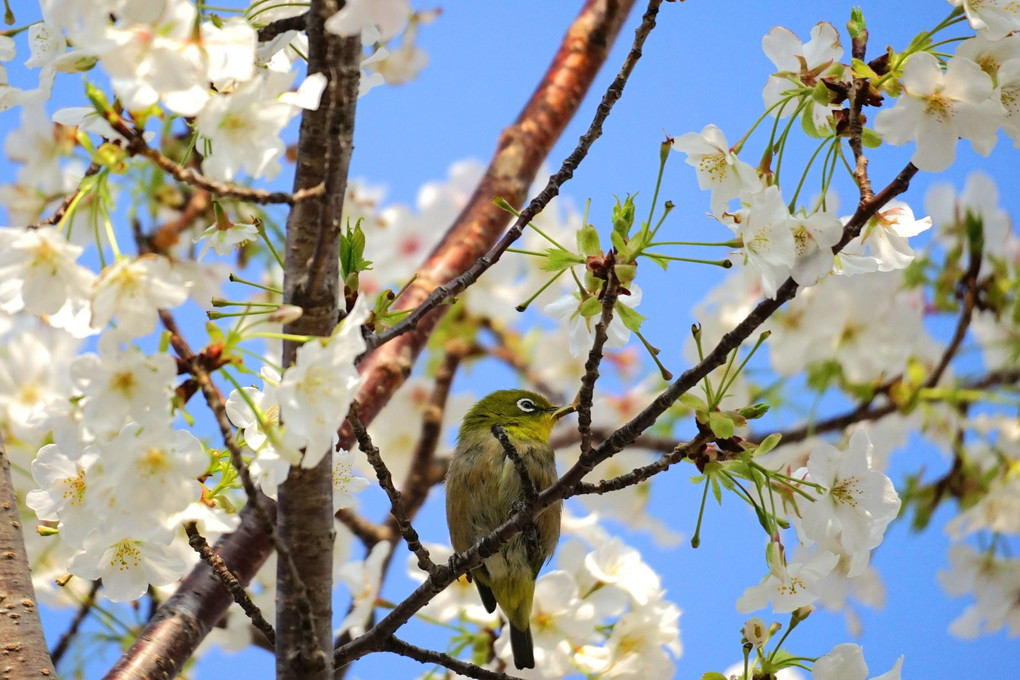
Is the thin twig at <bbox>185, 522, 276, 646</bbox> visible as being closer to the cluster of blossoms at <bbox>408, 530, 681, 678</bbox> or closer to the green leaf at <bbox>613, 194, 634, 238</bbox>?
the green leaf at <bbox>613, 194, 634, 238</bbox>

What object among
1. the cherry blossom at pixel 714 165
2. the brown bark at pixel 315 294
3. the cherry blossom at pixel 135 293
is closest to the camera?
Answer: the cherry blossom at pixel 135 293

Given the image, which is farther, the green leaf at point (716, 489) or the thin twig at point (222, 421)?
the green leaf at point (716, 489)

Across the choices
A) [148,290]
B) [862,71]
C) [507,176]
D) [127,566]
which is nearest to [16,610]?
[127,566]

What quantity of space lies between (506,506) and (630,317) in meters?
1.47

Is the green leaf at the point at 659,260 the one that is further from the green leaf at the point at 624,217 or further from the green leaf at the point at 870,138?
the green leaf at the point at 870,138

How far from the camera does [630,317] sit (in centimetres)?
175

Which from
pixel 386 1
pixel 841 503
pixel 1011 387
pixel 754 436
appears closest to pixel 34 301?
pixel 386 1

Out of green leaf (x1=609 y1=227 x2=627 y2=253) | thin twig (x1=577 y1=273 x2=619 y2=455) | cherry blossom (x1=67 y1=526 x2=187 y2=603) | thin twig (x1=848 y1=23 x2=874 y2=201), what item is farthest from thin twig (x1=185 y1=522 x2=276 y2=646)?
thin twig (x1=848 y1=23 x2=874 y2=201)

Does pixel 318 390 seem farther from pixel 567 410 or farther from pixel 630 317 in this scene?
pixel 567 410

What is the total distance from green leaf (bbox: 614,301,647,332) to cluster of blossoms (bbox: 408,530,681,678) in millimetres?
1356

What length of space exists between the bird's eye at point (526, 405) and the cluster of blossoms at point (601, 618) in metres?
0.61

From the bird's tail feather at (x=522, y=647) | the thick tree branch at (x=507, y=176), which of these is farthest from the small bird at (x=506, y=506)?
the thick tree branch at (x=507, y=176)

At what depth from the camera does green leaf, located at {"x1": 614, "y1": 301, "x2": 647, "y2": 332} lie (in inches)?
68.6

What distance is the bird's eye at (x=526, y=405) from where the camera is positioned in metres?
3.41
